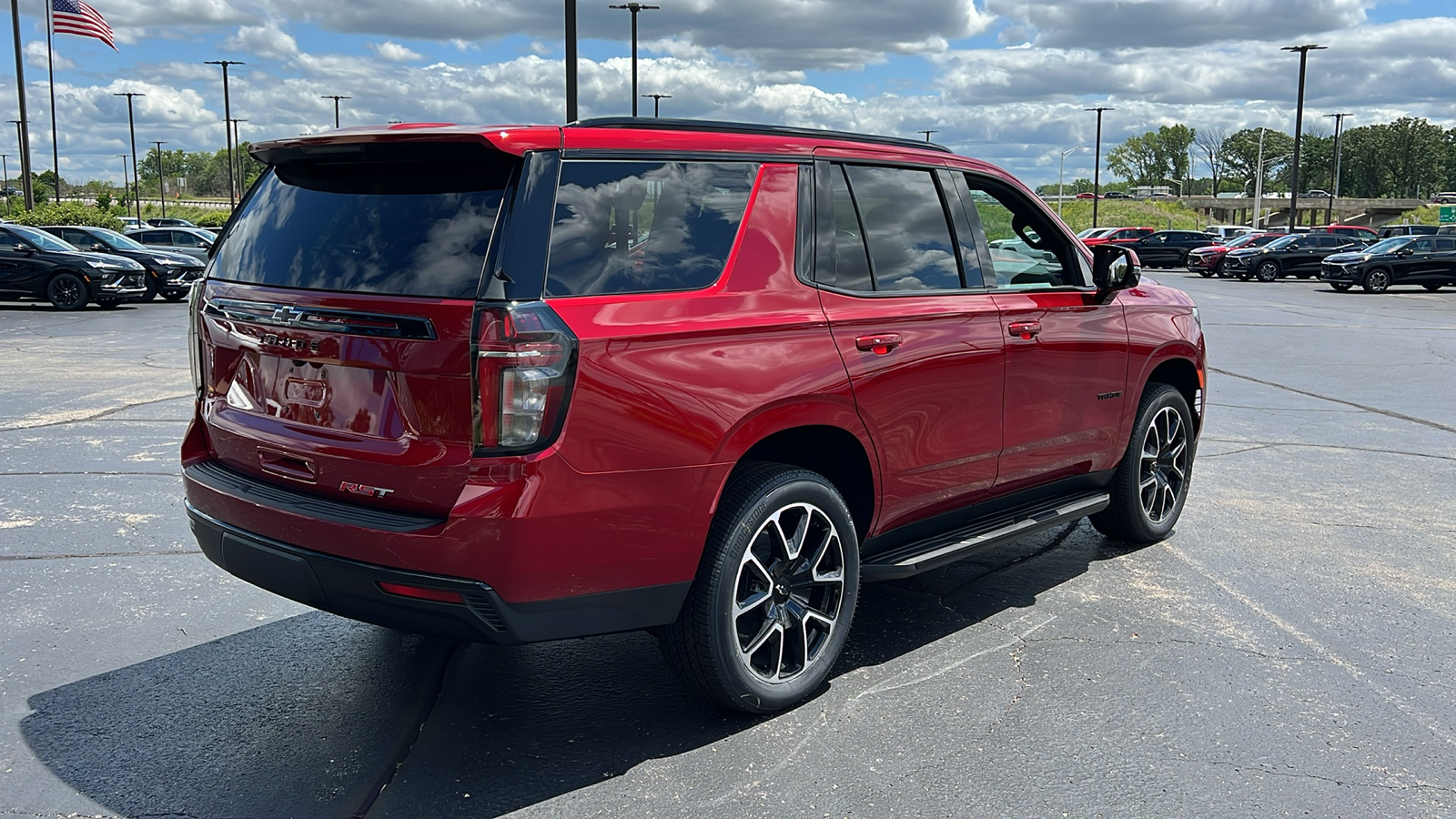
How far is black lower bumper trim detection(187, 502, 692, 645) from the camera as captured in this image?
3283 mm

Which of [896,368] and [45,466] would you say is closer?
[896,368]

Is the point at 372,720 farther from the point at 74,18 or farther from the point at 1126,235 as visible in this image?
the point at 1126,235

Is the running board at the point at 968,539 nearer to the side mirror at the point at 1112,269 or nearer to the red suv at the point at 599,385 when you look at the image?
the red suv at the point at 599,385

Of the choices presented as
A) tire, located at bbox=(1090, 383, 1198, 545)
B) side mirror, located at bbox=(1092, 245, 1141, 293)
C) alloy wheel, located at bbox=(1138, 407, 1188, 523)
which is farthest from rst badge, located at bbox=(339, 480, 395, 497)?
alloy wheel, located at bbox=(1138, 407, 1188, 523)

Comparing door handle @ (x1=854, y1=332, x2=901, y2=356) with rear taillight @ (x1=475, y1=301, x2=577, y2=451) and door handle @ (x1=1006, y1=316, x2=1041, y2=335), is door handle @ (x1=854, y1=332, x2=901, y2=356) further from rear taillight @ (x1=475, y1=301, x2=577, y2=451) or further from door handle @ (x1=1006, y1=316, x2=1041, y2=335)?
rear taillight @ (x1=475, y1=301, x2=577, y2=451)

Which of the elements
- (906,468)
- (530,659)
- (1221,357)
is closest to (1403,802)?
(906,468)

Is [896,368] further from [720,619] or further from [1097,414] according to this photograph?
[1097,414]

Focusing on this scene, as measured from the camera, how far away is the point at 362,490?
344 centimetres

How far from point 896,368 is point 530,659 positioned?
5.77 ft

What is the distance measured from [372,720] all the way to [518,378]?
144 centimetres

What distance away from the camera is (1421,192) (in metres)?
134

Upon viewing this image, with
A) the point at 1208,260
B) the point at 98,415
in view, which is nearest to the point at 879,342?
the point at 98,415

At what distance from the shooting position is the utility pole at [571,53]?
1650 centimetres

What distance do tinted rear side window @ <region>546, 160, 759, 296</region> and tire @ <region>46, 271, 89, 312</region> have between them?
2155 centimetres
